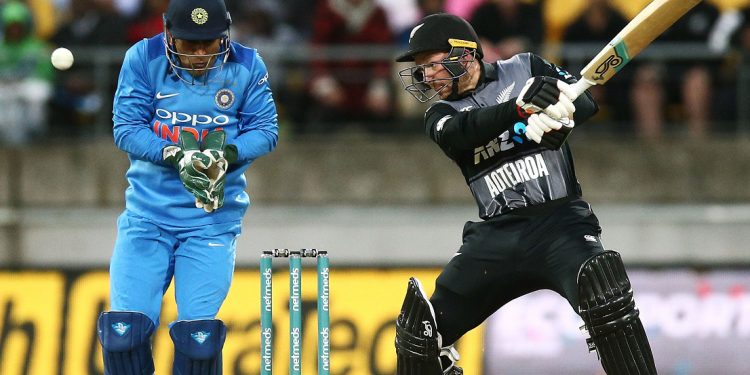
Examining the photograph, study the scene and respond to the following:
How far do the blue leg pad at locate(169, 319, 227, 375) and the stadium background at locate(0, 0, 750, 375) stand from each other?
335 cm

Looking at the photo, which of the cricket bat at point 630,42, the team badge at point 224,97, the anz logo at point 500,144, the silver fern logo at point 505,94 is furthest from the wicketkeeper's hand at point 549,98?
the team badge at point 224,97

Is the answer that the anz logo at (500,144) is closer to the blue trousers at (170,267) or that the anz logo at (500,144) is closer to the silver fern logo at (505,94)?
the silver fern logo at (505,94)

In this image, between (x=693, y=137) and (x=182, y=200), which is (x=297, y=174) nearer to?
(x=693, y=137)

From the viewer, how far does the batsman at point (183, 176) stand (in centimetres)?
620

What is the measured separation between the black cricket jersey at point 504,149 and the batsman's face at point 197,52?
1.01 m

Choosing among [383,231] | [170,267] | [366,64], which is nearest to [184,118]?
[170,267]

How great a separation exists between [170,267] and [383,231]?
4.09 metres

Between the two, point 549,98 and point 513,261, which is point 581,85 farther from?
point 513,261

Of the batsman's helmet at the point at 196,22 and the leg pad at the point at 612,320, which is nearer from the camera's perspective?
the leg pad at the point at 612,320

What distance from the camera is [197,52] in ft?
20.6

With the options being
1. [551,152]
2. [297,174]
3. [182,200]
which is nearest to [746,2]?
[297,174]

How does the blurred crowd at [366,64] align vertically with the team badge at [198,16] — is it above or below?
above

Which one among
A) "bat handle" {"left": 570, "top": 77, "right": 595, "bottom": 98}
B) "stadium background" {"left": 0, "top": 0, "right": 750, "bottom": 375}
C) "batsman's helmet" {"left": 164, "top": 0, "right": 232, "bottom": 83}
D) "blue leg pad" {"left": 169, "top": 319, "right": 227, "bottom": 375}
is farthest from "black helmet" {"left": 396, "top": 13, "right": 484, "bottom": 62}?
"stadium background" {"left": 0, "top": 0, "right": 750, "bottom": 375}

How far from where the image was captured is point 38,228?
1043 centimetres
